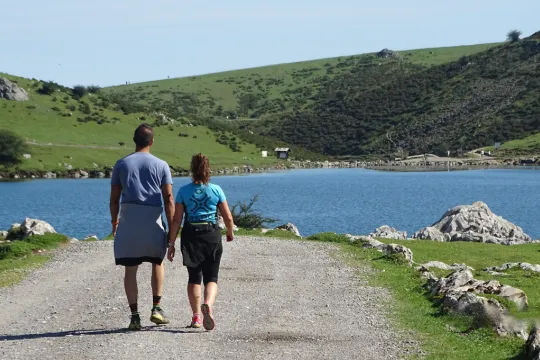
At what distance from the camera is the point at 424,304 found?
56.5 ft

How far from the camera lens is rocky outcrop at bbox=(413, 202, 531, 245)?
39500 millimetres

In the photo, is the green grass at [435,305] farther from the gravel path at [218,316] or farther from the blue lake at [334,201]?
the blue lake at [334,201]

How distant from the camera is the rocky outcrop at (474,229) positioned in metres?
39.5

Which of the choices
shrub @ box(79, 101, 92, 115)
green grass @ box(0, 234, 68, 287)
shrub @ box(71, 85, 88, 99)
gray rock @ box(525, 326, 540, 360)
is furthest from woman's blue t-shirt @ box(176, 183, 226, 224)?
shrub @ box(71, 85, 88, 99)

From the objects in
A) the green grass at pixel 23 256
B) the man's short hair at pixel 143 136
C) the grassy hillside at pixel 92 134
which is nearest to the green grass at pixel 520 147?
the grassy hillside at pixel 92 134

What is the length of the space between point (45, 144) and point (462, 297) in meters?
133

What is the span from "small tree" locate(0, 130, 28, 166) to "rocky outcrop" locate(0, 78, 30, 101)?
26.1m

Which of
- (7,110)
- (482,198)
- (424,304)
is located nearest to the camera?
(424,304)

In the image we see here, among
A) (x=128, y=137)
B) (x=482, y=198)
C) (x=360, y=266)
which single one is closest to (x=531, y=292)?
(x=360, y=266)

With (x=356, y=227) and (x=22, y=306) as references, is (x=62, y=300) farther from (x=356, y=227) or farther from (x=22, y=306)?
(x=356, y=227)

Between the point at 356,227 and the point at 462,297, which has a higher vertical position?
the point at 462,297

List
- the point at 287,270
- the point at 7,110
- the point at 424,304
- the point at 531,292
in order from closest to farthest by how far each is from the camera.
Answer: the point at 424,304
the point at 531,292
the point at 287,270
the point at 7,110

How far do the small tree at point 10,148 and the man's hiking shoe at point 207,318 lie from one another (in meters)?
119

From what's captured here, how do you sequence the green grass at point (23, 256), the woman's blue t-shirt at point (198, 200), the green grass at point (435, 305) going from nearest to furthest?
1. the green grass at point (435, 305)
2. the woman's blue t-shirt at point (198, 200)
3. the green grass at point (23, 256)
